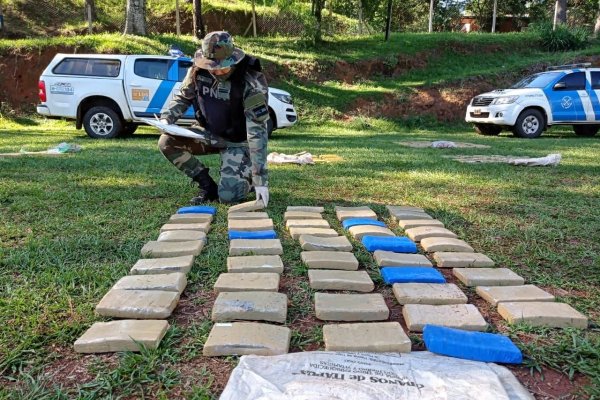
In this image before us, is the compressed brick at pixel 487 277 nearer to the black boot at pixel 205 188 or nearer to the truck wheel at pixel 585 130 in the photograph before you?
the black boot at pixel 205 188

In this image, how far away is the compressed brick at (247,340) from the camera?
160cm

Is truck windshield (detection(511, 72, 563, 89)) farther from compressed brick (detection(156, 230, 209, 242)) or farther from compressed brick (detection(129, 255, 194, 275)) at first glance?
compressed brick (detection(129, 255, 194, 275))

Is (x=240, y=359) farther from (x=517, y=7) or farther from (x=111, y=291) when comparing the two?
(x=517, y=7)

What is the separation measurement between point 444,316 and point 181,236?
1.55 meters

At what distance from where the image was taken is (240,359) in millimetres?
1521

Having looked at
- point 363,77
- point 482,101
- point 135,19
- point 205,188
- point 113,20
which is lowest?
point 205,188

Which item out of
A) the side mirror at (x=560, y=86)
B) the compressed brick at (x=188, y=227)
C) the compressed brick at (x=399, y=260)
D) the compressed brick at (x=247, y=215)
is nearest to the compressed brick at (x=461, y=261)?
the compressed brick at (x=399, y=260)

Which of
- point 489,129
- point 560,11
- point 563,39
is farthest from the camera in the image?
point 560,11

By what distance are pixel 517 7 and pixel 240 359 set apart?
3047cm

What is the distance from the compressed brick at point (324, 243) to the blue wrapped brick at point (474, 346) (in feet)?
3.49

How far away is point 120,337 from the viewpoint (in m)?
1.64

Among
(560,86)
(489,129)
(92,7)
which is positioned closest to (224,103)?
(560,86)

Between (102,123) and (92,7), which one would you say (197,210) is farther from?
(92,7)

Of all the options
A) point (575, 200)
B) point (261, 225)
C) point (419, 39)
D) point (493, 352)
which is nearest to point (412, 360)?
point (493, 352)
